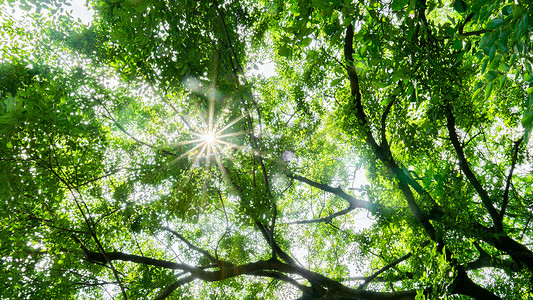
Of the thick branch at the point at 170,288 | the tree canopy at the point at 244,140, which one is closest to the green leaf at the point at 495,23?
the tree canopy at the point at 244,140

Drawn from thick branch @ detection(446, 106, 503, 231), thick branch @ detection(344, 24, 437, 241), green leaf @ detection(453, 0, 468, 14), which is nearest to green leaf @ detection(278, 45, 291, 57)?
green leaf @ detection(453, 0, 468, 14)

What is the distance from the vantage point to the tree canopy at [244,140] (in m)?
2.97

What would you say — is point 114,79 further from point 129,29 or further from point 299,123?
point 299,123

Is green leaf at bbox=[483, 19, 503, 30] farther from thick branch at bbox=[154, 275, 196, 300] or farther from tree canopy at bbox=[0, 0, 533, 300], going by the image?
thick branch at bbox=[154, 275, 196, 300]

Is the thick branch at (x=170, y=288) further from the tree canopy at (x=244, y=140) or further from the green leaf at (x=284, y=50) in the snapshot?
the green leaf at (x=284, y=50)

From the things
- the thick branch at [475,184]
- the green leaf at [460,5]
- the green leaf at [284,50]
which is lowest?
the green leaf at [460,5]

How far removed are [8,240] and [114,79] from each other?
4.63 meters

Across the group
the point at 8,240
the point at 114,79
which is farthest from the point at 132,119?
the point at 8,240

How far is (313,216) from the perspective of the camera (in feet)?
35.7

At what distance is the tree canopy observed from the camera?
117 inches

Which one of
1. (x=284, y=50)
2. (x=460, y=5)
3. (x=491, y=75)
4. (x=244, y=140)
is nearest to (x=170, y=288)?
(x=244, y=140)

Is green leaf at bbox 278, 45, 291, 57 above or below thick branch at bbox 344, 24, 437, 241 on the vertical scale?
below

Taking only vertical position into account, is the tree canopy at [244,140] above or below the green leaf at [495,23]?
above

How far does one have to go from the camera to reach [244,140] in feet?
17.8
